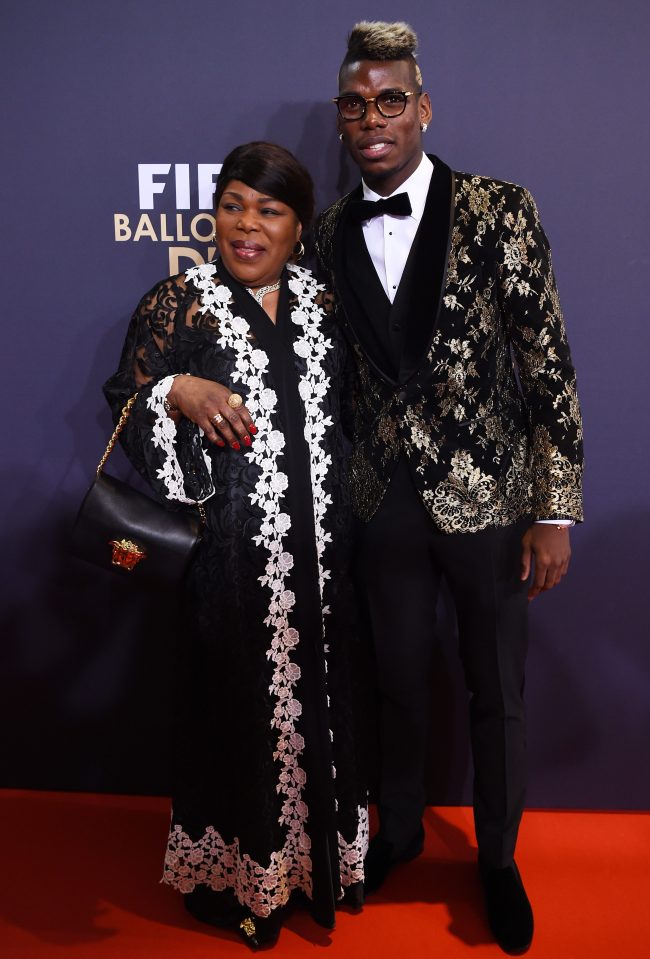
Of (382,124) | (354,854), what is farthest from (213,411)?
(354,854)

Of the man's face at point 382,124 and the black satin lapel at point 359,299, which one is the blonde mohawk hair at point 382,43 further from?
the black satin lapel at point 359,299

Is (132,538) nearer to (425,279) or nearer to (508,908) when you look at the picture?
(425,279)

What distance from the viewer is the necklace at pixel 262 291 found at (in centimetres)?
177

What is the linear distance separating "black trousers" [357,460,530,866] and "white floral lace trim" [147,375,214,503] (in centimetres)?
42

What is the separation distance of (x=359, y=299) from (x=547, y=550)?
0.64 m

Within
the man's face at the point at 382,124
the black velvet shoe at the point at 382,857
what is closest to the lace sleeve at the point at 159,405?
the man's face at the point at 382,124

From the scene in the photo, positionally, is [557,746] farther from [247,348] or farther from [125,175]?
[125,175]

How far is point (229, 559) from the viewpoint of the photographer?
1723 millimetres

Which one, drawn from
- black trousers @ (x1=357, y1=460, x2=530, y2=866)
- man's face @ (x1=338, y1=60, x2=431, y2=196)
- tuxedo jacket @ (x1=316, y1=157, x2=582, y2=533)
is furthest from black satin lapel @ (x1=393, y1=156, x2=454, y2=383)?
black trousers @ (x1=357, y1=460, x2=530, y2=866)

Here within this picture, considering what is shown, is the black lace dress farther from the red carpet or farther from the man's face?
the man's face

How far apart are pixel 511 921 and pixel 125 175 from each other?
6.42 feet

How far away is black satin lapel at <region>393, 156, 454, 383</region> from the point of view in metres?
1.69

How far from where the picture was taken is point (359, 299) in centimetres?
177

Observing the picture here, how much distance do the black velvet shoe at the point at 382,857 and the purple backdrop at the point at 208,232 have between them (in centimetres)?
31
